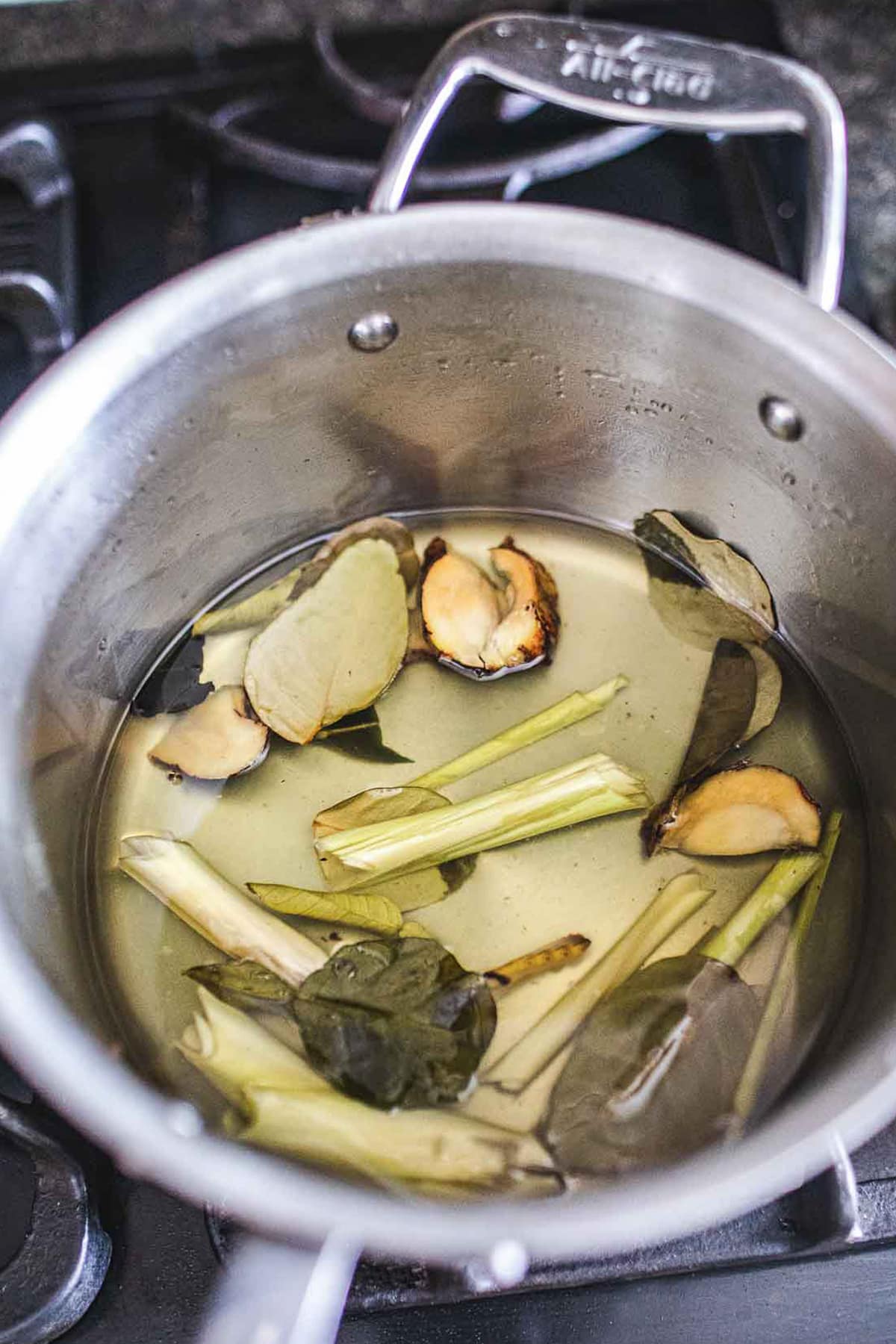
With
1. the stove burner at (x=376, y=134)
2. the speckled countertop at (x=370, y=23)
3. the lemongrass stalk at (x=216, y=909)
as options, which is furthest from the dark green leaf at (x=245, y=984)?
the speckled countertop at (x=370, y=23)

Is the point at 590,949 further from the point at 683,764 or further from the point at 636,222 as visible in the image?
the point at 636,222

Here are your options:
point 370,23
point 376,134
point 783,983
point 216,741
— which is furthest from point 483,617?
point 370,23

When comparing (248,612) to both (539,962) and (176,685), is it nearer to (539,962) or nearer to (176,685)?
(176,685)

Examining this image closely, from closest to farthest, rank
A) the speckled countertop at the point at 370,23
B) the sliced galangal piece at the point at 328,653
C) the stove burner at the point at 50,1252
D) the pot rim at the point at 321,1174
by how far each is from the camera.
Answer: the pot rim at the point at 321,1174, the stove burner at the point at 50,1252, the sliced galangal piece at the point at 328,653, the speckled countertop at the point at 370,23

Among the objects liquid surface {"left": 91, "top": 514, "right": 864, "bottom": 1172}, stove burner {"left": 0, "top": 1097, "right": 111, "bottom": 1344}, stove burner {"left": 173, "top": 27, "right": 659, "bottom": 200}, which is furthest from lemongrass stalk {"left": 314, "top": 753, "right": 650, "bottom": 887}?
stove burner {"left": 173, "top": 27, "right": 659, "bottom": 200}

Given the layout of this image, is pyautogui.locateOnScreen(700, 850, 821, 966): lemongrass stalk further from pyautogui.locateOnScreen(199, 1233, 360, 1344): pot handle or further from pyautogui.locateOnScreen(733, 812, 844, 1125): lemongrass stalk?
pyautogui.locateOnScreen(199, 1233, 360, 1344): pot handle

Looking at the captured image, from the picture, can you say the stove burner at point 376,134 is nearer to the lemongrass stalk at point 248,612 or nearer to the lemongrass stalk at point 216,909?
the lemongrass stalk at point 248,612
